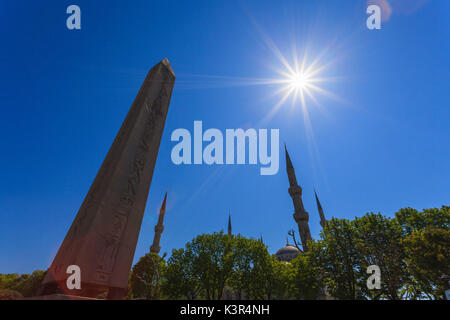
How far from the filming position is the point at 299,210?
4078 centimetres

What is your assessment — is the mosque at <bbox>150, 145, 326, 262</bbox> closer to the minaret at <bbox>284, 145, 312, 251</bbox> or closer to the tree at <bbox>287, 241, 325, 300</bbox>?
the minaret at <bbox>284, 145, 312, 251</bbox>

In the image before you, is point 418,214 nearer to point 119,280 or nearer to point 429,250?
point 429,250

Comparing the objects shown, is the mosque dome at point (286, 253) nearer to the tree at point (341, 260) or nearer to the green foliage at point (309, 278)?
the green foliage at point (309, 278)

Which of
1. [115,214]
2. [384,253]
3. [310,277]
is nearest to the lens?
[115,214]

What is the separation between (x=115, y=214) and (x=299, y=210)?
39.8 metres

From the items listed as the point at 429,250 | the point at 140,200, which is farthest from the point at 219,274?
the point at 140,200

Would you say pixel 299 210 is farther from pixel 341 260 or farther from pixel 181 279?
pixel 181 279

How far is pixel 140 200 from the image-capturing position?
270 inches

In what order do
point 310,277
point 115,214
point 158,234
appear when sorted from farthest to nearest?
point 158,234 → point 310,277 → point 115,214

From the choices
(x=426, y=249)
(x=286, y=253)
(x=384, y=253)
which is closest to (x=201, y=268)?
(x=384, y=253)

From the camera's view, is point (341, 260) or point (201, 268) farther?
point (201, 268)

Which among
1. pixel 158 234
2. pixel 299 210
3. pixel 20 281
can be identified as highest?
pixel 299 210
